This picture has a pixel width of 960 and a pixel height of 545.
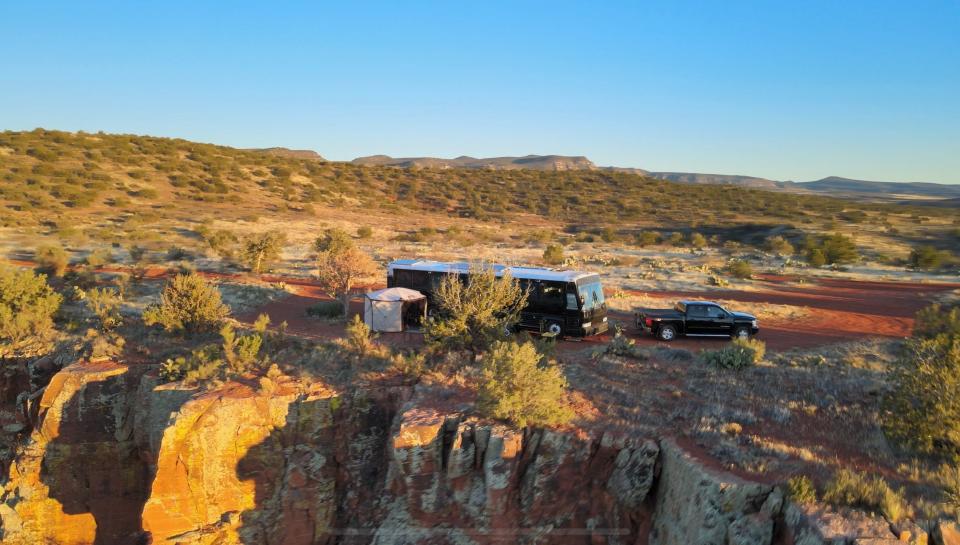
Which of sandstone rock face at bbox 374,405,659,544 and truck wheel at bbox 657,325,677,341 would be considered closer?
sandstone rock face at bbox 374,405,659,544

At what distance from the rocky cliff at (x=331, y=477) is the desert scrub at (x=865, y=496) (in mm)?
656

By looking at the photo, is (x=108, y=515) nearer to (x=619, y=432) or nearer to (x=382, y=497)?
(x=382, y=497)

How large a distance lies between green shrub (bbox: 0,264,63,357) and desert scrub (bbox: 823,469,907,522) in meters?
21.4

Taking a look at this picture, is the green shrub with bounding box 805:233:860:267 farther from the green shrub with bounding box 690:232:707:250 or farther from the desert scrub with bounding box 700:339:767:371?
the desert scrub with bounding box 700:339:767:371

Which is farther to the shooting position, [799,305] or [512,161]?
[512,161]

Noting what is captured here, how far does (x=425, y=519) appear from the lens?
10.8 meters

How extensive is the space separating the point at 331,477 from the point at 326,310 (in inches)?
397

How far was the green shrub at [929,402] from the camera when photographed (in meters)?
9.37

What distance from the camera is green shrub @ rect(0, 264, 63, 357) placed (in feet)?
53.1

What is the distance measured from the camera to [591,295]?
734 inches

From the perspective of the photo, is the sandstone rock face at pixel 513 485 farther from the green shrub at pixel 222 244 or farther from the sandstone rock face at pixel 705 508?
the green shrub at pixel 222 244

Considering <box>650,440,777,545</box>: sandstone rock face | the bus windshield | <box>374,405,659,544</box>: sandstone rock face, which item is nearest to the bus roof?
the bus windshield

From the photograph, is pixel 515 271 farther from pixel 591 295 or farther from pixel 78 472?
pixel 78 472

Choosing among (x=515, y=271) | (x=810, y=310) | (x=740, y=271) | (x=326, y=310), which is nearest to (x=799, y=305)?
(x=810, y=310)
